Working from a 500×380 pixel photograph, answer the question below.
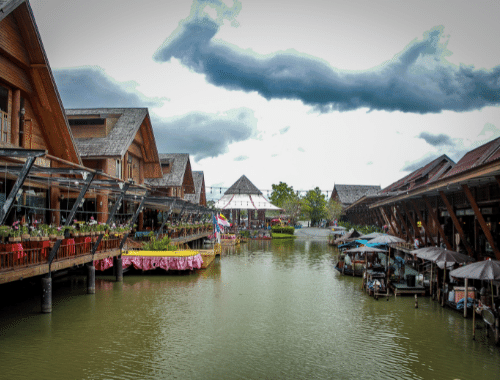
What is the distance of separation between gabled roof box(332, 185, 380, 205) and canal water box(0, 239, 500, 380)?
64048 mm

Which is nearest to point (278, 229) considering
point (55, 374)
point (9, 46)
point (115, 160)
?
point (115, 160)

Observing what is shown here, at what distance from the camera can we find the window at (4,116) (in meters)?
15.0

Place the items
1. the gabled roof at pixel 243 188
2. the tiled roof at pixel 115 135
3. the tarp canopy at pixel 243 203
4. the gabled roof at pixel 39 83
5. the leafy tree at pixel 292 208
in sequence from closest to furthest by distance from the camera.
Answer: the gabled roof at pixel 39 83 < the tiled roof at pixel 115 135 < the tarp canopy at pixel 243 203 < the gabled roof at pixel 243 188 < the leafy tree at pixel 292 208

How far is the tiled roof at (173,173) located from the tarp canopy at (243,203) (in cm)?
1216

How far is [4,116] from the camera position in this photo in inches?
599

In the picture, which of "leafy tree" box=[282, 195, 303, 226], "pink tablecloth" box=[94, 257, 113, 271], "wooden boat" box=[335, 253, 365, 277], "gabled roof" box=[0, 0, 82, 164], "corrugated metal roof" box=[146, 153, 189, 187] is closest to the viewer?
"gabled roof" box=[0, 0, 82, 164]

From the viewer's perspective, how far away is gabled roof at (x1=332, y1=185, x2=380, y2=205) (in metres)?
81.0

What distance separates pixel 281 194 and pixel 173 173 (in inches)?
1985

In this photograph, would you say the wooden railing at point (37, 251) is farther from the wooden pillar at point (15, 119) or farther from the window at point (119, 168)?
the window at point (119, 168)

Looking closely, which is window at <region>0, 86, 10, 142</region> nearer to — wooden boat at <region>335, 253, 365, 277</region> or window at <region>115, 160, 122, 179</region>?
window at <region>115, 160, 122, 179</region>

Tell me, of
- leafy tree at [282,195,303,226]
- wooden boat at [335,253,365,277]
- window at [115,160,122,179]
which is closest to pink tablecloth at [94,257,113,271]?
window at [115,160,122,179]

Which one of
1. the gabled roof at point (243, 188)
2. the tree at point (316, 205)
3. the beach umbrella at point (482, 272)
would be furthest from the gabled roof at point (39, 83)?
the tree at point (316, 205)

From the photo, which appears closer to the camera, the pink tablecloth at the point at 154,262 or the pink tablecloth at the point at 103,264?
the pink tablecloth at the point at 103,264

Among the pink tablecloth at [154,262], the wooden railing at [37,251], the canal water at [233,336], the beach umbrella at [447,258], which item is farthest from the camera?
the pink tablecloth at [154,262]
